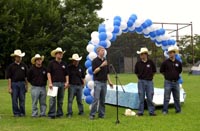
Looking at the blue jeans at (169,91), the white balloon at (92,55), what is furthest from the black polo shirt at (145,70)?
the white balloon at (92,55)

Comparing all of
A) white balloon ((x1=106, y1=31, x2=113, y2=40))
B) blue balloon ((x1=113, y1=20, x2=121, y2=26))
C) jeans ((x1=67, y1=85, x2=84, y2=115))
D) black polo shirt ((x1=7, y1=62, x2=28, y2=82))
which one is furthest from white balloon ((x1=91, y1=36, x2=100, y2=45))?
black polo shirt ((x1=7, y1=62, x2=28, y2=82))

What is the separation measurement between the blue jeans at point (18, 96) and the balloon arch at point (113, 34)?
70.9 inches

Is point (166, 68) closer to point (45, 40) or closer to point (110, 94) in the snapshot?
point (110, 94)

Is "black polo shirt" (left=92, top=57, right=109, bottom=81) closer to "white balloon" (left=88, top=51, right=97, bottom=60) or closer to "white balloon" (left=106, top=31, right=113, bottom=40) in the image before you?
"white balloon" (left=88, top=51, right=97, bottom=60)

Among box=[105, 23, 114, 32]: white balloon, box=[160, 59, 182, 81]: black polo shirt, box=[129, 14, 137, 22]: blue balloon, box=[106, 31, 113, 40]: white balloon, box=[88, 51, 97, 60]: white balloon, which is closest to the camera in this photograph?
box=[160, 59, 182, 81]: black polo shirt

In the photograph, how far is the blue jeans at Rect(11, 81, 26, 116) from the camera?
10.2 meters

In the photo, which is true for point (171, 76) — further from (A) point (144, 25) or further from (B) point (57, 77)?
(B) point (57, 77)

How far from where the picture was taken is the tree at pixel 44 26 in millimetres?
36125

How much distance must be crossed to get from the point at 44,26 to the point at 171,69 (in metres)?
31.3

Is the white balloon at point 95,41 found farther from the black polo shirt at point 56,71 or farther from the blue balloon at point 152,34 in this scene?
the blue balloon at point 152,34

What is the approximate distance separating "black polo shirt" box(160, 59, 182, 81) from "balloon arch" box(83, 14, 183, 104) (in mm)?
1788

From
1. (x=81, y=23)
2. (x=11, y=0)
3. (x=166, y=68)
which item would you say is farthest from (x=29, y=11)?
(x=166, y=68)

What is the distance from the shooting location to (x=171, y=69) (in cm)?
1044

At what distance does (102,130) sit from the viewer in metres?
7.91
